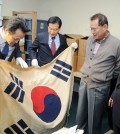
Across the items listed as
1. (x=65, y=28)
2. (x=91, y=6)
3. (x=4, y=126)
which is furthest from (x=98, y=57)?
(x=65, y=28)

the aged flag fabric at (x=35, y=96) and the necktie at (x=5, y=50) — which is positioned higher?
the necktie at (x=5, y=50)

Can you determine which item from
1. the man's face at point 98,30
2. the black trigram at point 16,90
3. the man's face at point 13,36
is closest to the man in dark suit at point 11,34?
the man's face at point 13,36

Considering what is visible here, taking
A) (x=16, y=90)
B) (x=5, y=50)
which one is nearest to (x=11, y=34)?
(x=5, y=50)

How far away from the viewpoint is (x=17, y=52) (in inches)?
103

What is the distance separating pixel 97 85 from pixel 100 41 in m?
0.46

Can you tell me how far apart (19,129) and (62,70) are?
2.67ft

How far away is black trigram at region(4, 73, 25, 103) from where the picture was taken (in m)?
2.19

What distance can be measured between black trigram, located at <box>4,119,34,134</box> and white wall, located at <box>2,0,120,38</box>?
2.17 metres

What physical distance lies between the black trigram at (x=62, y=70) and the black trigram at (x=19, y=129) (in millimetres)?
655

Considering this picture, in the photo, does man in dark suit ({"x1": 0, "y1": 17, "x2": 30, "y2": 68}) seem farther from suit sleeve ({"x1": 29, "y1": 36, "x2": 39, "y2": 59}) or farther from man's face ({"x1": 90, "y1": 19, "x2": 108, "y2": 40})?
man's face ({"x1": 90, "y1": 19, "x2": 108, "y2": 40})

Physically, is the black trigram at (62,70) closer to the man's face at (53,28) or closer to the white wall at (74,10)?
the man's face at (53,28)

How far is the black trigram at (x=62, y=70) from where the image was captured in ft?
8.53

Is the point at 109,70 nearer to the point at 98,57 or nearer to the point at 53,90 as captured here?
the point at 98,57

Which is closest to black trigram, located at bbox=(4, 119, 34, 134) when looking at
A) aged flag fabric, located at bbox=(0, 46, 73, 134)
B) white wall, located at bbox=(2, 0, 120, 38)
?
aged flag fabric, located at bbox=(0, 46, 73, 134)
